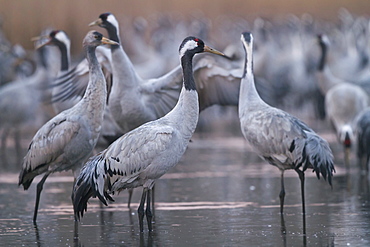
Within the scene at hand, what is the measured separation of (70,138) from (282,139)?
2315mm

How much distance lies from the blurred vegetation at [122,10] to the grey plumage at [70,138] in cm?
2552

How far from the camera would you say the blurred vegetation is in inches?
1459

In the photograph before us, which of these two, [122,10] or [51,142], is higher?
[122,10]

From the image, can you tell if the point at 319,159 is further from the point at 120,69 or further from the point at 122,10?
the point at 122,10

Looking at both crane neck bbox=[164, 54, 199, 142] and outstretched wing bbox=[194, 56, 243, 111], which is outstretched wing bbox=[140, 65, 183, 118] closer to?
outstretched wing bbox=[194, 56, 243, 111]

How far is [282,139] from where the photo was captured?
9273 millimetres

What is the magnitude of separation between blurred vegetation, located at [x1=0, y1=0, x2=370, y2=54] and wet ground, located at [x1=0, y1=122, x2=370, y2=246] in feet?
77.5

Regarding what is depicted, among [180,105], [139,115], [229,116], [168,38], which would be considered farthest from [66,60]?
[168,38]

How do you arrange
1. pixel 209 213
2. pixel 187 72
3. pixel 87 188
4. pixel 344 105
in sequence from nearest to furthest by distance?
pixel 87 188, pixel 187 72, pixel 209 213, pixel 344 105

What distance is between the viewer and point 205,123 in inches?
910

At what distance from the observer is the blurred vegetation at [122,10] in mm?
37062

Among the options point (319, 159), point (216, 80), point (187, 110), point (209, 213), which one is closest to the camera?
point (187, 110)

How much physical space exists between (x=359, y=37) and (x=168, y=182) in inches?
590

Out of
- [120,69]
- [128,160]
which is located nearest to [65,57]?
[120,69]
